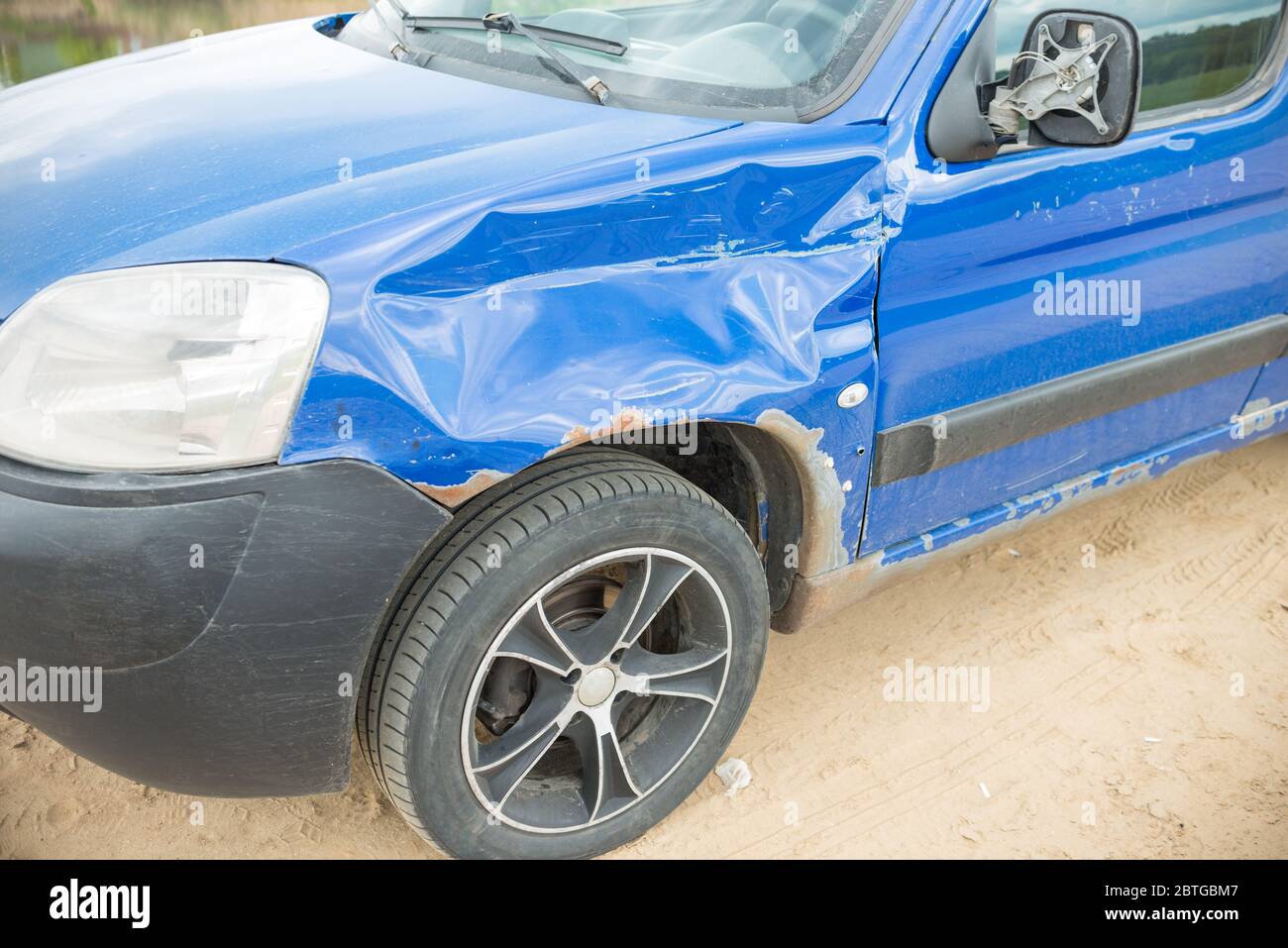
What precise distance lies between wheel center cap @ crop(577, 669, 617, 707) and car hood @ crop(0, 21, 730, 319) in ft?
2.97

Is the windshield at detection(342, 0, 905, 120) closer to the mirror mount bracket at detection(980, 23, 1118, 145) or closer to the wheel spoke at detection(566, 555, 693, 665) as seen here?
the mirror mount bracket at detection(980, 23, 1118, 145)

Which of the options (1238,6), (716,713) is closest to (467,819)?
(716,713)

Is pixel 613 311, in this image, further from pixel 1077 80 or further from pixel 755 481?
pixel 1077 80

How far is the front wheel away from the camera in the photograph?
5.74 feet

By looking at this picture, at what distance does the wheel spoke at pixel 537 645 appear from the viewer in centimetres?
185

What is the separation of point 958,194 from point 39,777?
226 cm

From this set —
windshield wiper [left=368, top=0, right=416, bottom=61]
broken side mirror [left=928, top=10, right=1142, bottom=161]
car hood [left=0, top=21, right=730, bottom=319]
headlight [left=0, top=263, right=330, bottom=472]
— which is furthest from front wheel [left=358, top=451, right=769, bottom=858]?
windshield wiper [left=368, top=0, right=416, bottom=61]

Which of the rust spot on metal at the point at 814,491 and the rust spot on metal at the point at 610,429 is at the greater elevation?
the rust spot on metal at the point at 610,429

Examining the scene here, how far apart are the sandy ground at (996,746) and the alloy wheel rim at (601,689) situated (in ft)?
0.71

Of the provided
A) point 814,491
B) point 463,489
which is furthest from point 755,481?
point 463,489

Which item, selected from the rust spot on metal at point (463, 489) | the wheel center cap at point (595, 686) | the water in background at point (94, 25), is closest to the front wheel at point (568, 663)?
the wheel center cap at point (595, 686)

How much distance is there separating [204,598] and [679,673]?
931 millimetres

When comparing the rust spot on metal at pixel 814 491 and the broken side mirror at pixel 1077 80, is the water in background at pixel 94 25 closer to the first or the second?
the rust spot on metal at pixel 814 491

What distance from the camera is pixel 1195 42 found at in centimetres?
246
